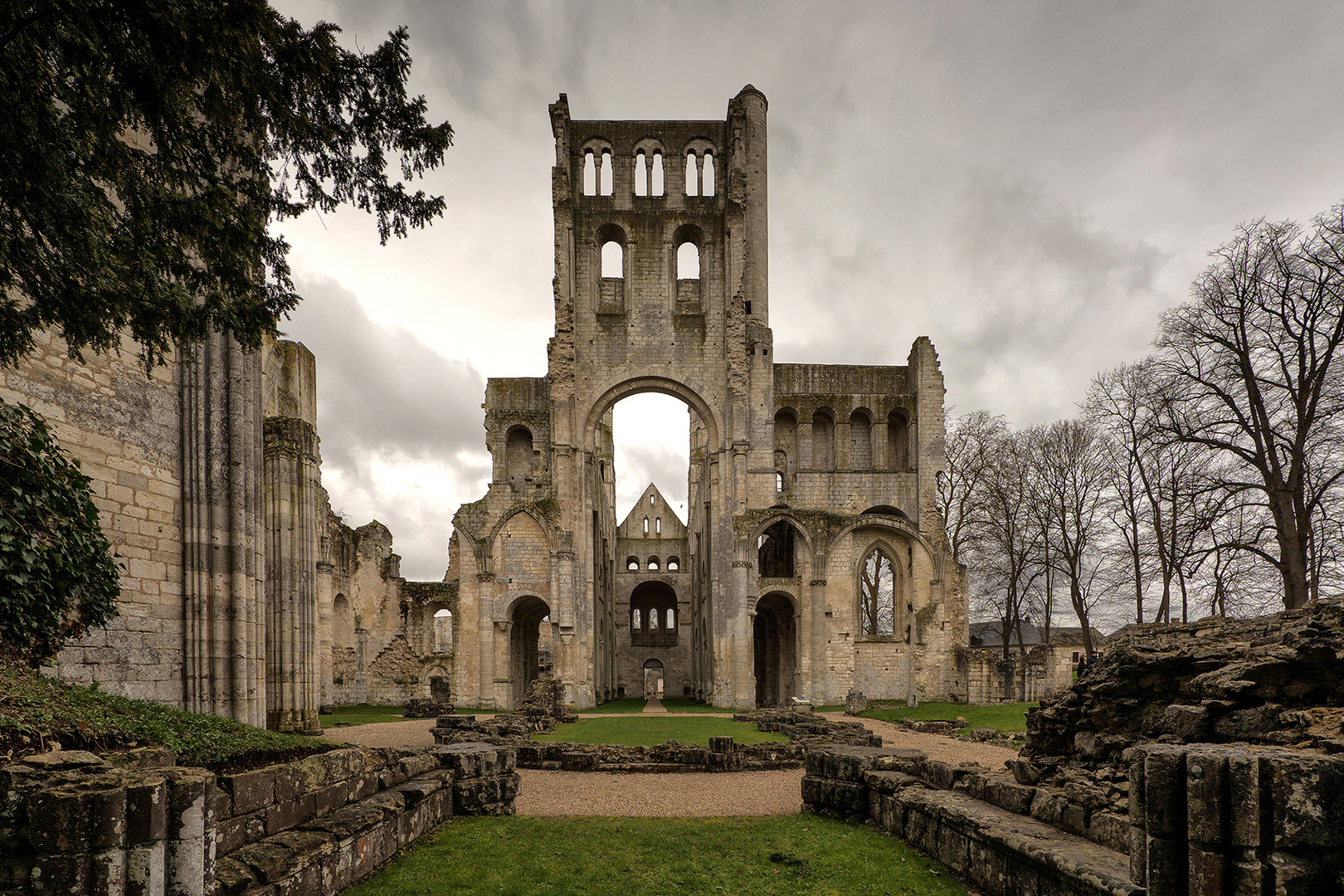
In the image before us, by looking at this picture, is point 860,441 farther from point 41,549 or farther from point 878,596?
point 41,549

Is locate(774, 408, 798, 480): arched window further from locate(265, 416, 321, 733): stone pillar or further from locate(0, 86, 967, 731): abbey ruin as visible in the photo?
locate(265, 416, 321, 733): stone pillar

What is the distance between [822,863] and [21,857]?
5529 mm

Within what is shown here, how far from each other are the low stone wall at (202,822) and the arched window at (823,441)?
72.6 ft

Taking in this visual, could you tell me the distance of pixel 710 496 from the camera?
26.2m

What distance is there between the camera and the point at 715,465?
26.0 meters

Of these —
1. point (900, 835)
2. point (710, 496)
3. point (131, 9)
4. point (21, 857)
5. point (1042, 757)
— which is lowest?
point (900, 835)

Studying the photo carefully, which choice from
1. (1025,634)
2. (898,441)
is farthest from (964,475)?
(1025,634)

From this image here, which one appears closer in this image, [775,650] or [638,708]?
[638,708]

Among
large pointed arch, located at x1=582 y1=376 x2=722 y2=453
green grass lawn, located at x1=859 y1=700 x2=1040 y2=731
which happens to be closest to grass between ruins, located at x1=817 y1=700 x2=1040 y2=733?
green grass lawn, located at x1=859 y1=700 x2=1040 y2=731

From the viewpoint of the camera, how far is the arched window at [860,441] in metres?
28.0

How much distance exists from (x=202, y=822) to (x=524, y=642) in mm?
25582

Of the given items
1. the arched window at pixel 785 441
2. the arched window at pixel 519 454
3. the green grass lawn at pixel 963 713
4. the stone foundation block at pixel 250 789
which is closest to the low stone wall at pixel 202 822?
the stone foundation block at pixel 250 789

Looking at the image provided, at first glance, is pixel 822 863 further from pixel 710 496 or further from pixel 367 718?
pixel 710 496

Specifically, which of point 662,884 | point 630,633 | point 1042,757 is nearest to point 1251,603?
point 1042,757
